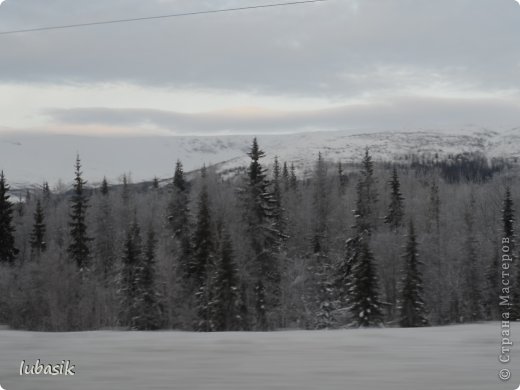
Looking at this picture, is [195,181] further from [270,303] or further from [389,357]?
[389,357]

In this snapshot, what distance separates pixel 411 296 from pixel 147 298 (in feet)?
67.6

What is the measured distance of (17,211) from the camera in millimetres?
97625

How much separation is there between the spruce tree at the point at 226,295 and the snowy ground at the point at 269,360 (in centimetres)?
3837

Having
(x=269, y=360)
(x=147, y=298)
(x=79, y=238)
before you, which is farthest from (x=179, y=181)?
(x=269, y=360)

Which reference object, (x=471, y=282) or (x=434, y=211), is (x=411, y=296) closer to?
(x=471, y=282)

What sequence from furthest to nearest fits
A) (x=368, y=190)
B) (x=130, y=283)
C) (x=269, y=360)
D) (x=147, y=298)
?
(x=368, y=190)
(x=130, y=283)
(x=147, y=298)
(x=269, y=360)

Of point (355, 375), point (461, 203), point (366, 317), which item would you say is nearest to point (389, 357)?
point (355, 375)

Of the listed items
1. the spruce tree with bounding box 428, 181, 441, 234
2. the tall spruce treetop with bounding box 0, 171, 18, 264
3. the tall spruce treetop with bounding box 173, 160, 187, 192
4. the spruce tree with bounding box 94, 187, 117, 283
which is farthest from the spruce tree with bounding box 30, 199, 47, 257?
the spruce tree with bounding box 428, 181, 441, 234

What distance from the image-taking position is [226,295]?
46.4 m

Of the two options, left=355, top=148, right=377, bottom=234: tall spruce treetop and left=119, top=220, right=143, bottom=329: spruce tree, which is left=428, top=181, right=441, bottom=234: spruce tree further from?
left=119, top=220, right=143, bottom=329: spruce tree

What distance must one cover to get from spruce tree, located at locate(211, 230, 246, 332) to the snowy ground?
126 feet

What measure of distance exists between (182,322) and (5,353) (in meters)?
45.6

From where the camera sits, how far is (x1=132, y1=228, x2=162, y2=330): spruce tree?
160ft

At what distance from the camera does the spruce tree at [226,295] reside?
46312mm
